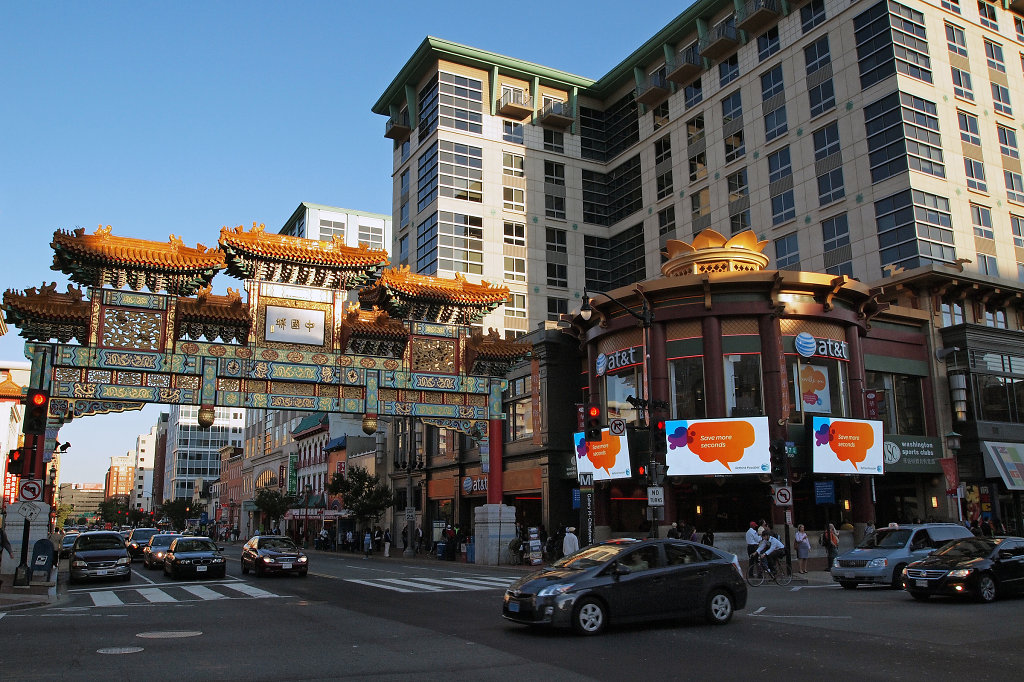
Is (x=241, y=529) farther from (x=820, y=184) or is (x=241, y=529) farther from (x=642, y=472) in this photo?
(x=642, y=472)

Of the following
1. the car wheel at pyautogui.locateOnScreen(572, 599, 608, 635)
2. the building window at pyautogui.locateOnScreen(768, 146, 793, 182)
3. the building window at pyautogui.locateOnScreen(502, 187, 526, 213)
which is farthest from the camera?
the building window at pyautogui.locateOnScreen(502, 187, 526, 213)

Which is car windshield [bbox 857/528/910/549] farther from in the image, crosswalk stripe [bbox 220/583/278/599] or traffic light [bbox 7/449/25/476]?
traffic light [bbox 7/449/25/476]

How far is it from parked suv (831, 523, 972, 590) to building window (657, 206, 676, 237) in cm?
3709

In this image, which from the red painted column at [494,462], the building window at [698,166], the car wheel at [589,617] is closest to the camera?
the car wheel at [589,617]

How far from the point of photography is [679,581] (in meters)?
13.1

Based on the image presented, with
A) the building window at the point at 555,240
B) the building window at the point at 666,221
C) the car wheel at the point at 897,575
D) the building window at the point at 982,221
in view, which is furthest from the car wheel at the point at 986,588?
the building window at the point at 555,240

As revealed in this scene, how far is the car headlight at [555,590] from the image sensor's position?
12141 mm

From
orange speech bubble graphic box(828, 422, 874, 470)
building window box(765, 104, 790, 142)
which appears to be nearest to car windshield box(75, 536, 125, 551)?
orange speech bubble graphic box(828, 422, 874, 470)

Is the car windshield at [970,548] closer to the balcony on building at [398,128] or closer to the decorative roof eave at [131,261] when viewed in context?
the decorative roof eave at [131,261]

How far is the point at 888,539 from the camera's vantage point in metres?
21.2

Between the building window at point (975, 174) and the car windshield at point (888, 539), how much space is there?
97.0 feet

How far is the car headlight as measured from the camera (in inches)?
478

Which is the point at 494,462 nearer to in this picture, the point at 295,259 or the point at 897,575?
the point at 295,259

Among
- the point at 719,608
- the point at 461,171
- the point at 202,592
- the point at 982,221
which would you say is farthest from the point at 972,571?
the point at 461,171
